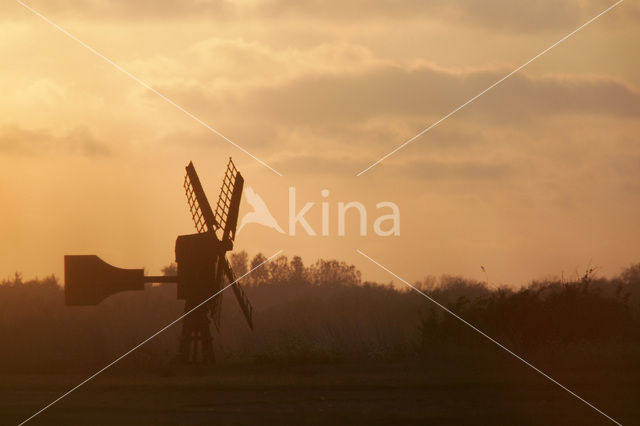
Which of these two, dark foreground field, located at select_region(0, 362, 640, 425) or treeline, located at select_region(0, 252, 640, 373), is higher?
treeline, located at select_region(0, 252, 640, 373)

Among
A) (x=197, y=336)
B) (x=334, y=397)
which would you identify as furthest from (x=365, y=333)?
(x=334, y=397)

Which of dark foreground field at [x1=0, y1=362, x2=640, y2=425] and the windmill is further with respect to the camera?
the windmill

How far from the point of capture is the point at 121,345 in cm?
3075

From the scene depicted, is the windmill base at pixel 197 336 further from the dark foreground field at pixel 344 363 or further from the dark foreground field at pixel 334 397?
the dark foreground field at pixel 334 397

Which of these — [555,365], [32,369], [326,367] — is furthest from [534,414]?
[32,369]

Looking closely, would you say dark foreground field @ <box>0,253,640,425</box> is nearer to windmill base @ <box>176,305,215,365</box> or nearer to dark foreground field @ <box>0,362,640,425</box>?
dark foreground field @ <box>0,362,640,425</box>

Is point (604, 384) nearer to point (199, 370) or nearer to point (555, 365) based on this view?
point (555, 365)

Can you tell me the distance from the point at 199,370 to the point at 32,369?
4.74 m

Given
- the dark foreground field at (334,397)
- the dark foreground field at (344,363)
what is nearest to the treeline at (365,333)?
the dark foreground field at (344,363)

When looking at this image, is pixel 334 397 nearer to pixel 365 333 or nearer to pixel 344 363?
pixel 344 363

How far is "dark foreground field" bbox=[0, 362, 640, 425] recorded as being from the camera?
16500 millimetres

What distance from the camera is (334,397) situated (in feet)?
65.0

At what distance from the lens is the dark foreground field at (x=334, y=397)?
54.1 feet

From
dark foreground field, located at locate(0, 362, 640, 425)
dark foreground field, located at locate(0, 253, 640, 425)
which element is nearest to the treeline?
dark foreground field, located at locate(0, 253, 640, 425)
